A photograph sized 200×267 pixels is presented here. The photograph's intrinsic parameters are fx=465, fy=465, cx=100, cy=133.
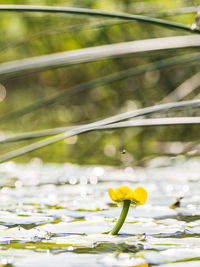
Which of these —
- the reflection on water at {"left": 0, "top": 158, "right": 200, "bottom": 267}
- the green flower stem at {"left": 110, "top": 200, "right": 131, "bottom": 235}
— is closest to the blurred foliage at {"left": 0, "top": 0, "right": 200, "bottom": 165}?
the reflection on water at {"left": 0, "top": 158, "right": 200, "bottom": 267}

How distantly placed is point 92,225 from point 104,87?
10.0 feet

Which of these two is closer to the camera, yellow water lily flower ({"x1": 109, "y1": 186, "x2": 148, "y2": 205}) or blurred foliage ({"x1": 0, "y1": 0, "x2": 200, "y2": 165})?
yellow water lily flower ({"x1": 109, "y1": 186, "x2": 148, "y2": 205})

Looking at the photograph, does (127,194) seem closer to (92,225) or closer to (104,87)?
(92,225)

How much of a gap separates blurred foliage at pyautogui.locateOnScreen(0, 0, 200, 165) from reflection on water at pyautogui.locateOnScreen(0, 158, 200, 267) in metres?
0.28

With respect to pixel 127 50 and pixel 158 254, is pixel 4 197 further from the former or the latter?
pixel 158 254

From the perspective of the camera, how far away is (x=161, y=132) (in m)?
3.13

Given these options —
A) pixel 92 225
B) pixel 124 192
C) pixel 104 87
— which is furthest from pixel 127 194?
pixel 104 87

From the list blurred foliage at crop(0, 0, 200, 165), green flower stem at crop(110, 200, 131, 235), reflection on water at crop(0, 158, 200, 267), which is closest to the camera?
reflection on water at crop(0, 158, 200, 267)

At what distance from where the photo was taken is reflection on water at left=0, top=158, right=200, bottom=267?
664 mm

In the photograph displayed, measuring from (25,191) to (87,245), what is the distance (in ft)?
2.46

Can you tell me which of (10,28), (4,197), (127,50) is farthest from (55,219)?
(10,28)

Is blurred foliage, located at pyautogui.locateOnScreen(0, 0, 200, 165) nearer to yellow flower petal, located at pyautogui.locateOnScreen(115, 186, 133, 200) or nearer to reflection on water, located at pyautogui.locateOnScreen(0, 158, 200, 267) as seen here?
reflection on water, located at pyautogui.locateOnScreen(0, 158, 200, 267)

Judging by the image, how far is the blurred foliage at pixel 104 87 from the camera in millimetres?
2199

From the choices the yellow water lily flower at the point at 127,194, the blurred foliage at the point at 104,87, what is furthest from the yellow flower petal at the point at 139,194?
the blurred foliage at the point at 104,87
